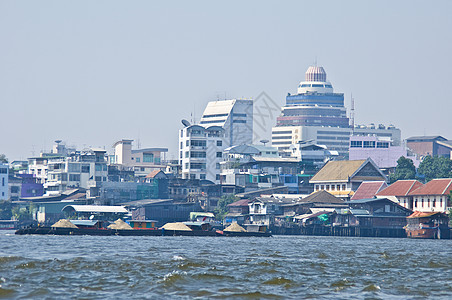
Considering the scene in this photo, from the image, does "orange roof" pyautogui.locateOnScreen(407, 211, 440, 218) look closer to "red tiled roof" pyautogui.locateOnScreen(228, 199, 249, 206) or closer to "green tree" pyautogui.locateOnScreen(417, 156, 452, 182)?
"red tiled roof" pyautogui.locateOnScreen(228, 199, 249, 206)

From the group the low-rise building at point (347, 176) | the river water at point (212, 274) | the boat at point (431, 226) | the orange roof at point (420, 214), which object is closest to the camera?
the river water at point (212, 274)

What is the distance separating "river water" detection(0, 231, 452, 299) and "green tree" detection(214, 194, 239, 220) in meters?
67.3

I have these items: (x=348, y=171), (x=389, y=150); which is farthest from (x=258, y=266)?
(x=389, y=150)

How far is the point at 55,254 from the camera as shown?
56469 millimetres

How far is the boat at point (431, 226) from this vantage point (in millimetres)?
A: 104312

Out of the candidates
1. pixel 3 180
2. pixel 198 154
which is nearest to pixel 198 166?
pixel 198 154

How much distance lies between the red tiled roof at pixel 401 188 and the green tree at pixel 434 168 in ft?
109

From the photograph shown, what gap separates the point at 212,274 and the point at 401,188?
259 ft

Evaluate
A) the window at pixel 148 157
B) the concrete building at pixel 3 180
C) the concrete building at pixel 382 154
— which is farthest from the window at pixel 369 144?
the concrete building at pixel 3 180

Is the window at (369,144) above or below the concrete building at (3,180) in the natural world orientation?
above

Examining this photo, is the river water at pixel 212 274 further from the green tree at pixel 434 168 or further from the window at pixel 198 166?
the green tree at pixel 434 168

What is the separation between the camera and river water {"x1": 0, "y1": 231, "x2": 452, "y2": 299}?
3909 centimetres

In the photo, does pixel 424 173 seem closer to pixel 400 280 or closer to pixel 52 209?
pixel 52 209

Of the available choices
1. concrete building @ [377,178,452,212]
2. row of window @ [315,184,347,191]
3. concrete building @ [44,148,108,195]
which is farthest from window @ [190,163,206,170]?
concrete building @ [377,178,452,212]
